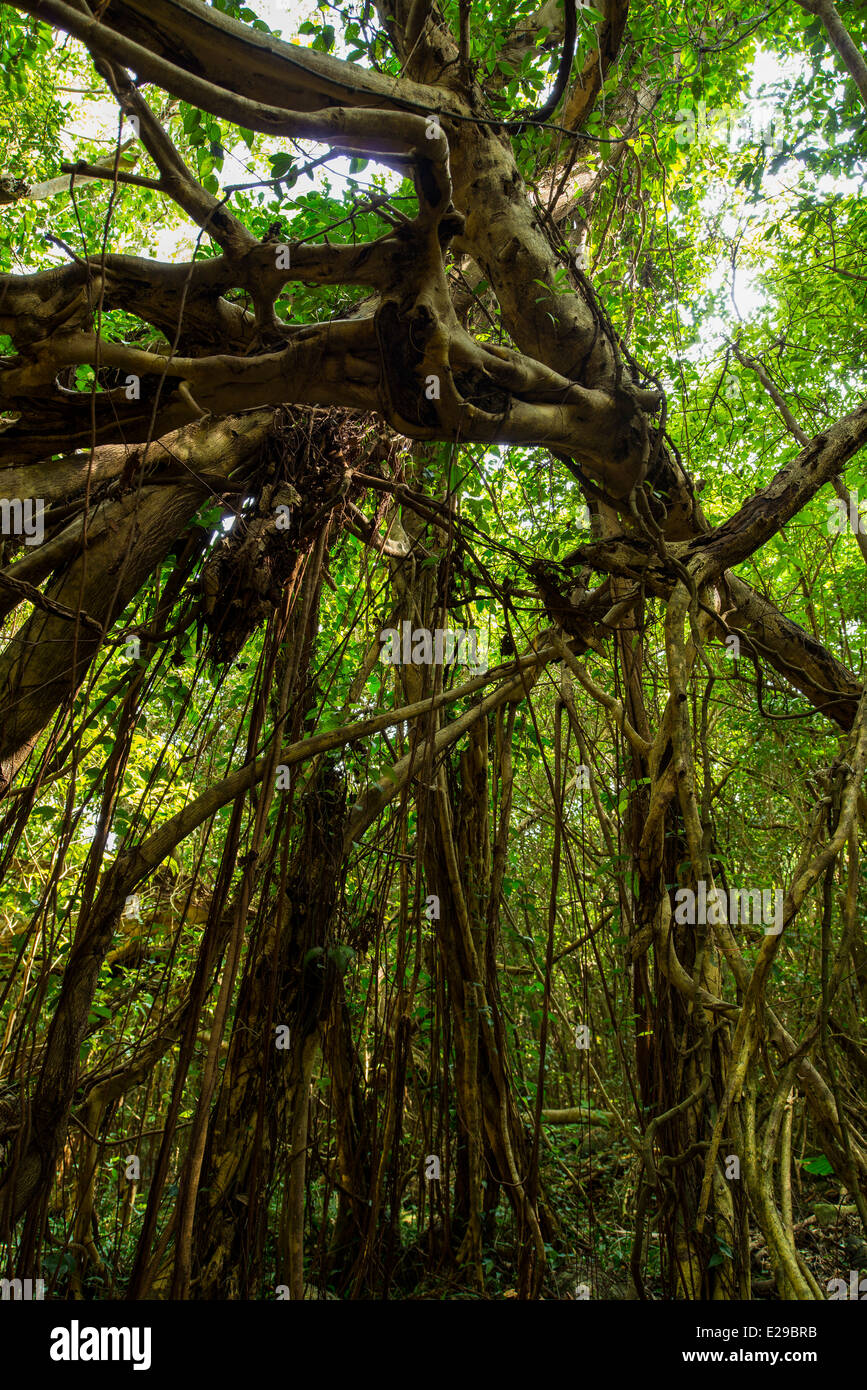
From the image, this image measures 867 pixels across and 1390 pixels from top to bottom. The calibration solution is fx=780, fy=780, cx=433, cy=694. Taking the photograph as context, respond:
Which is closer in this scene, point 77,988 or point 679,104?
point 77,988

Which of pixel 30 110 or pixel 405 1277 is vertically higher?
pixel 30 110

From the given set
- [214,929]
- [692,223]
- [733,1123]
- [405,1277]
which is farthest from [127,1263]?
[692,223]

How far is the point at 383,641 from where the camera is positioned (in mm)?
2846

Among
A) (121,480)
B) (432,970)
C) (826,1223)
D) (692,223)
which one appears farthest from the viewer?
(692,223)

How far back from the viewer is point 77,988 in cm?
169

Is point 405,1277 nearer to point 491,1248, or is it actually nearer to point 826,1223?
point 491,1248

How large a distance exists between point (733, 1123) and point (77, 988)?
1.34m

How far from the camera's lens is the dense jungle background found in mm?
1479

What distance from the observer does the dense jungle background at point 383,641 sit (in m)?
1.48

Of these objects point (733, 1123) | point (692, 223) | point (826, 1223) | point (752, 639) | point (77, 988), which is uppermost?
point (692, 223)
